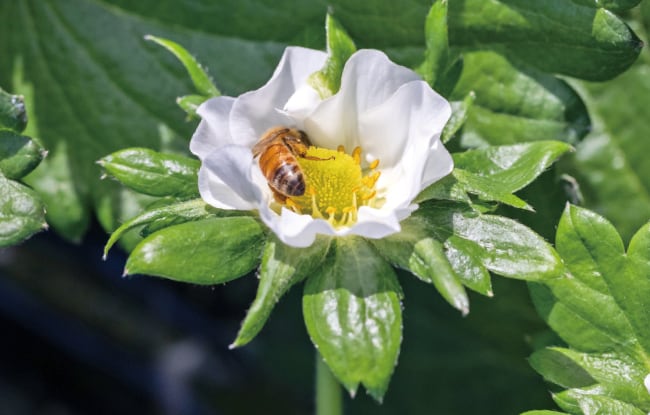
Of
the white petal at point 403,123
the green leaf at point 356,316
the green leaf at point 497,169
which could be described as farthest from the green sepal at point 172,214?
the green leaf at point 497,169

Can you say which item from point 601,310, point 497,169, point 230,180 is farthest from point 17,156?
point 601,310

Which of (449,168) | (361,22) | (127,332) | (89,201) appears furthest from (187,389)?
(449,168)

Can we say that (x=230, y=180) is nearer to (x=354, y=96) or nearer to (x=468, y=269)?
(x=354, y=96)

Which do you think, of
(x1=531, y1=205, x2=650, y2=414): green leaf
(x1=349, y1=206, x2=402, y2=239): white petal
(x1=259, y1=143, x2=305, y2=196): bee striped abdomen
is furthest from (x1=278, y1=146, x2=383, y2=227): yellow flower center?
(x1=531, y1=205, x2=650, y2=414): green leaf

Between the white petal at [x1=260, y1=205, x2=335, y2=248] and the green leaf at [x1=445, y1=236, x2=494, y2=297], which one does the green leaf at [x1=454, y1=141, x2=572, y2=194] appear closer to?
the green leaf at [x1=445, y1=236, x2=494, y2=297]

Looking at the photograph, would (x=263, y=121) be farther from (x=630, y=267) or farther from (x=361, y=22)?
(x=630, y=267)
